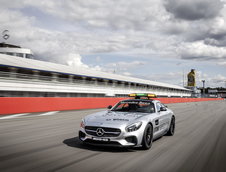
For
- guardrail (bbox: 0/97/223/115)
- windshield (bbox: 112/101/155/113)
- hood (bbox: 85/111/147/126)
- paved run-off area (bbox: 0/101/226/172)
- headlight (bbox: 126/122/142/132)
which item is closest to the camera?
paved run-off area (bbox: 0/101/226/172)

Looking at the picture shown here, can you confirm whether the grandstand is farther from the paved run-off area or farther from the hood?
the hood

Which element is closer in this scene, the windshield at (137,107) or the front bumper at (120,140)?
the front bumper at (120,140)

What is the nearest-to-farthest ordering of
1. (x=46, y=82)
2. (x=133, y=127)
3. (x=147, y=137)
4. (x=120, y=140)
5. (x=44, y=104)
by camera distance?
Answer: (x=120, y=140) → (x=133, y=127) → (x=147, y=137) → (x=44, y=104) → (x=46, y=82)

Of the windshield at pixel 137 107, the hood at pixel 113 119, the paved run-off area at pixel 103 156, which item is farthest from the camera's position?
the windshield at pixel 137 107

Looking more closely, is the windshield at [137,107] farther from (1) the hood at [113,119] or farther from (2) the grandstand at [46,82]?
(2) the grandstand at [46,82]

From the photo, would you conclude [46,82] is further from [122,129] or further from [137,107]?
[122,129]

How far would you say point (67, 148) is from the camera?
6.36 metres

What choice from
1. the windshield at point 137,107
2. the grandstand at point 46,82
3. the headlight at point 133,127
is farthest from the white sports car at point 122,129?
the grandstand at point 46,82

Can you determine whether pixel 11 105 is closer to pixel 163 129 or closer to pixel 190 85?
pixel 163 129

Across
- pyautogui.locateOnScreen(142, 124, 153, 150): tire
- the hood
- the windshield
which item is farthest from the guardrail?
pyautogui.locateOnScreen(142, 124, 153, 150): tire

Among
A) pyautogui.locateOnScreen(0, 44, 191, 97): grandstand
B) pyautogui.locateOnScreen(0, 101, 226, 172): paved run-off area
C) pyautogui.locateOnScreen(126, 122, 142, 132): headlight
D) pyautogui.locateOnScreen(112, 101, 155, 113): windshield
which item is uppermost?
pyautogui.locateOnScreen(0, 44, 191, 97): grandstand

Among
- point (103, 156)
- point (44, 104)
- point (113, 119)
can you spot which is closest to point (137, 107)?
point (113, 119)

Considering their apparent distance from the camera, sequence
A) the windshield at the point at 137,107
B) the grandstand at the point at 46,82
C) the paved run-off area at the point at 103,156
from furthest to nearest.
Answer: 1. the grandstand at the point at 46,82
2. the windshield at the point at 137,107
3. the paved run-off area at the point at 103,156

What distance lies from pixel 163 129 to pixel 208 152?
178 cm
